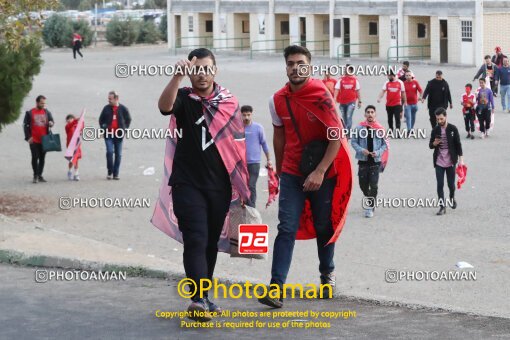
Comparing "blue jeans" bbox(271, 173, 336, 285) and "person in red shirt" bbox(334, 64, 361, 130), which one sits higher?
"person in red shirt" bbox(334, 64, 361, 130)

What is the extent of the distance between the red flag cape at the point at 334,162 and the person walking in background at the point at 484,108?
725 inches

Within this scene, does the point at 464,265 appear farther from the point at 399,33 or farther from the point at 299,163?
the point at 399,33

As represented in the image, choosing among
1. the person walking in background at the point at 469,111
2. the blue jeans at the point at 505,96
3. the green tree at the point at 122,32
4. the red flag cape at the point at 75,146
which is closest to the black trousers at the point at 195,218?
the red flag cape at the point at 75,146

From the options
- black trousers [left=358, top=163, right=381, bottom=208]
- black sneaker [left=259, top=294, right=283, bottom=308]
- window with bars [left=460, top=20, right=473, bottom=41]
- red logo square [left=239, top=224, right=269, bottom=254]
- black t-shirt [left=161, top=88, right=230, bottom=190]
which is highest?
window with bars [left=460, top=20, right=473, bottom=41]

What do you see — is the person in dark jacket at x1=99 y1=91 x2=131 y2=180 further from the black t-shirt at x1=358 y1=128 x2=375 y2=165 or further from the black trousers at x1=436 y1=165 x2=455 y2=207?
the black trousers at x1=436 y1=165 x2=455 y2=207

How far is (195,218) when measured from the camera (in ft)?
26.3

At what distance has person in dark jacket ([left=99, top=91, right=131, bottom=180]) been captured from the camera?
2162 cm

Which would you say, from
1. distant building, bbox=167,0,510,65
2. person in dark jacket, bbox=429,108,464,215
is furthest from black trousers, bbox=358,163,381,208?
distant building, bbox=167,0,510,65

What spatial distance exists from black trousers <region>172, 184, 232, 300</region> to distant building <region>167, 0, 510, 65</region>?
42.6 m

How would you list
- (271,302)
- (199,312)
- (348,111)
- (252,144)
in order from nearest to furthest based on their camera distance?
(199,312) → (271,302) → (252,144) → (348,111)

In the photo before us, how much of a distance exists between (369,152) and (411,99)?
37.6ft

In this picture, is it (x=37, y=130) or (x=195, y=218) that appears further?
(x=37, y=130)

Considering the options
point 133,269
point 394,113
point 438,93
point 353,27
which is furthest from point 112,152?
point 353,27

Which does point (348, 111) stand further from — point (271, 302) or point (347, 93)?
point (271, 302)
